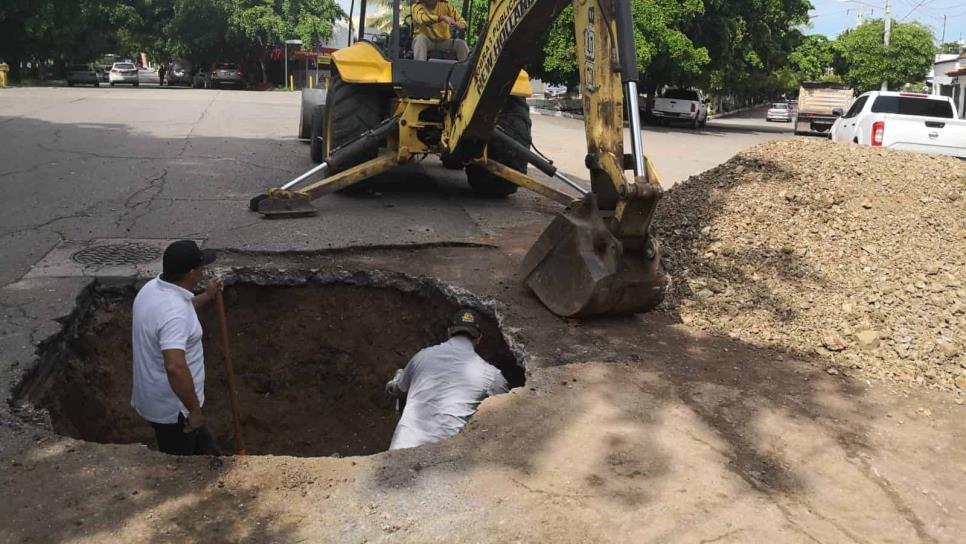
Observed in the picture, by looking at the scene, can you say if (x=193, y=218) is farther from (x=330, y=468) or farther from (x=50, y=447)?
(x=330, y=468)

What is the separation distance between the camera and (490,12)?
672 centimetres

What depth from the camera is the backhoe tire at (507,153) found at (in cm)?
960

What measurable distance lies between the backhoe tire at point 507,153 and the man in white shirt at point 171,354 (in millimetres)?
5532

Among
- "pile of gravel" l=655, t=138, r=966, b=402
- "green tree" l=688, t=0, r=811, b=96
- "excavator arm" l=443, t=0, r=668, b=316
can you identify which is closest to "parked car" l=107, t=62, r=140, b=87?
"green tree" l=688, t=0, r=811, b=96

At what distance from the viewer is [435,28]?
8.88m

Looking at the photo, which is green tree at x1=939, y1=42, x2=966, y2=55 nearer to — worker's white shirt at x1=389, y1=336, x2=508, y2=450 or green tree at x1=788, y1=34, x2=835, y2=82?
green tree at x1=788, y1=34, x2=835, y2=82

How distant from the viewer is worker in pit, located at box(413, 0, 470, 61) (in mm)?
8727

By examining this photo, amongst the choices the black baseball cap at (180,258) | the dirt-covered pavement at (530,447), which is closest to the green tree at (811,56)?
the dirt-covered pavement at (530,447)

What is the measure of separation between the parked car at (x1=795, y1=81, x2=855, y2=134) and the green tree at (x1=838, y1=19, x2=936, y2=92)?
1351cm

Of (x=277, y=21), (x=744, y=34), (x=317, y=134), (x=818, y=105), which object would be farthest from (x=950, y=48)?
(x=317, y=134)

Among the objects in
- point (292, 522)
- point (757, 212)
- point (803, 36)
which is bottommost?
point (292, 522)

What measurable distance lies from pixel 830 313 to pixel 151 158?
9.97m

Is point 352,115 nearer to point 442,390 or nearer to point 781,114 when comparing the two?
point 442,390

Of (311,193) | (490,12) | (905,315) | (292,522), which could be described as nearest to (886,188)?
(905,315)
